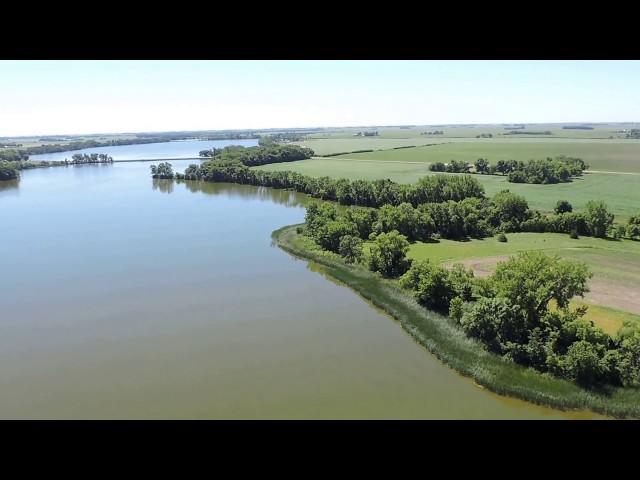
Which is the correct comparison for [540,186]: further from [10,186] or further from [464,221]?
[10,186]

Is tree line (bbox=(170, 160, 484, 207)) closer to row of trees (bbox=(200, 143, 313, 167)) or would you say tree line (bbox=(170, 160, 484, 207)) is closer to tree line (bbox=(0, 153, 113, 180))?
row of trees (bbox=(200, 143, 313, 167))

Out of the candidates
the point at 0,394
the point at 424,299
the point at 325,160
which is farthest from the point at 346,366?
the point at 325,160

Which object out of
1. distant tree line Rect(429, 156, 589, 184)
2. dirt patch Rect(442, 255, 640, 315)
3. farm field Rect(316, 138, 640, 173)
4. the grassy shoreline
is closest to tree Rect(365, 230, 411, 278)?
the grassy shoreline

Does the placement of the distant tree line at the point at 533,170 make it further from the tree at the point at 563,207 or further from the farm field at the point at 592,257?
the farm field at the point at 592,257

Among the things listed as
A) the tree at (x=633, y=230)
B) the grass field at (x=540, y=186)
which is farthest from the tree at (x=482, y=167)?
the tree at (x=633, y=230)
